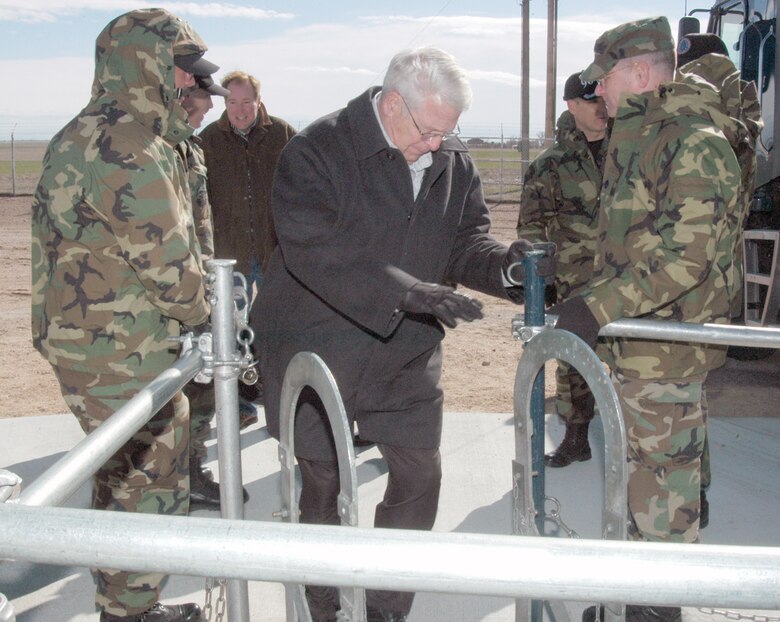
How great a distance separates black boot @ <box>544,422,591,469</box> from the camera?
13.6ft

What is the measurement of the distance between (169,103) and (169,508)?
1.26 meters

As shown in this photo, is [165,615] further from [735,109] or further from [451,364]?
[451,364]

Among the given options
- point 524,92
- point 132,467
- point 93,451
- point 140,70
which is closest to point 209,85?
point 140,70

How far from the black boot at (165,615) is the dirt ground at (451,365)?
310 cm

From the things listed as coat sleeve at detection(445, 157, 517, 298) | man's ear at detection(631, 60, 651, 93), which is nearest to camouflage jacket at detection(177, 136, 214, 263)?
coat sleeve at detection(445, 157, 517, 298)

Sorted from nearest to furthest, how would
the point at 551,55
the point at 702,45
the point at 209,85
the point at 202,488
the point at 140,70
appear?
the point at 140,70
the point at 209,85
the point at 202,488
the point at 702,45
the point at 551,55

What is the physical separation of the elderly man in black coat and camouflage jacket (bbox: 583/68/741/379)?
0.34 m

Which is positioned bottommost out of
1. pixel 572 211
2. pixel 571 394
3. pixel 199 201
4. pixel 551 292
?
pixel 571 394

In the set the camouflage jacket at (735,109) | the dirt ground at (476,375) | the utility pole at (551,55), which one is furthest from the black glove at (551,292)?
the utility pole at (551,55)

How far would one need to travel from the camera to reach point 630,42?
2621mm

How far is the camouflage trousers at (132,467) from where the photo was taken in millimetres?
2580

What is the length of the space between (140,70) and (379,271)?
0.93 metres

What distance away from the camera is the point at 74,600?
2.95 m

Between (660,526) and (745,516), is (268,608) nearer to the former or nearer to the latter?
(660,526)
